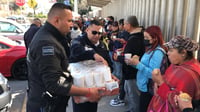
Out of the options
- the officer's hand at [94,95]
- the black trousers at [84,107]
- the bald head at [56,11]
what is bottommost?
the black trousers at [84,107]

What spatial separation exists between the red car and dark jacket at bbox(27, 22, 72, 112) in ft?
16.7

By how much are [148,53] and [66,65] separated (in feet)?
5.12

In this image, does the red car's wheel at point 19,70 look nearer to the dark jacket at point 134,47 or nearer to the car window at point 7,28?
the car window at point 7,28

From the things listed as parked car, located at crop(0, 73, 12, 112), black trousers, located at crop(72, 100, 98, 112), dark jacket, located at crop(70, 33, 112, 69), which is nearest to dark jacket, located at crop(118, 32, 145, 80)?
dark jacket, located at crop(70, 33, 112, 69)

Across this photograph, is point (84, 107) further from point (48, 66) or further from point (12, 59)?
point (12, 59)

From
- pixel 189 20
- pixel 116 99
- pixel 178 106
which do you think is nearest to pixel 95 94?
pixel 178 106

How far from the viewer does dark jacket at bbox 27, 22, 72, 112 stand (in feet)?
6.64

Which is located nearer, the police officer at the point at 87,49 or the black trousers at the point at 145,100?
the police officer at the point at 87,49

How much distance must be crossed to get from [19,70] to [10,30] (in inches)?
160

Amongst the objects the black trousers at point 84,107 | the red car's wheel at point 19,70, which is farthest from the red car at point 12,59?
the black trousers at point 84,107

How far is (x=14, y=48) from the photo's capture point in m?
7.21

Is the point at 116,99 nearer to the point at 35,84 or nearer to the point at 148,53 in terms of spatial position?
the point at 148,53

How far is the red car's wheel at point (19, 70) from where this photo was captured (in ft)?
23.8

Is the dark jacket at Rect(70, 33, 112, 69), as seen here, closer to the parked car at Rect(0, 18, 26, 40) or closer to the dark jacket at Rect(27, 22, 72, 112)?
the dark jacket at Rect(27, 22, 72, 112)
